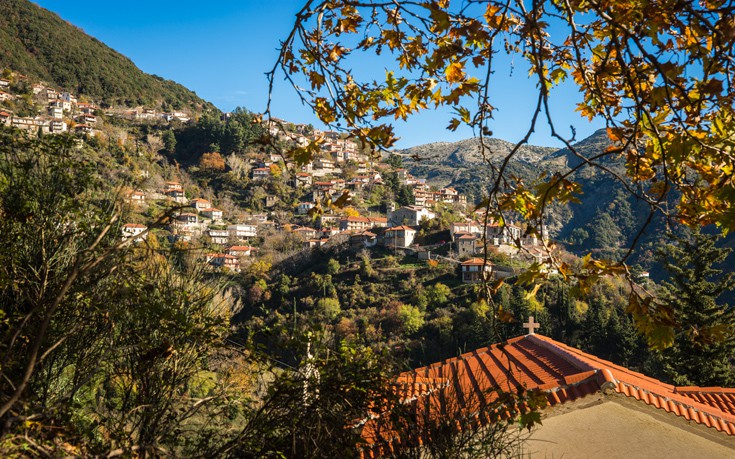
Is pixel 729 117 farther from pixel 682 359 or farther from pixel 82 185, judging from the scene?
pixel 682 359

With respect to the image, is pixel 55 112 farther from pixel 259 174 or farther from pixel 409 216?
pixel 409 216

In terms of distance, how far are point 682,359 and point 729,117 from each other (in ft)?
50.9

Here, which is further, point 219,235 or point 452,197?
point 452,197

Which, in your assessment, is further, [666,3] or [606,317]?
[606,317]

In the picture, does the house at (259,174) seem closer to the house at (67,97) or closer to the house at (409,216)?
the house at (409,216)

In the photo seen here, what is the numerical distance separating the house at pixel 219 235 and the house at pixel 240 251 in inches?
92.4

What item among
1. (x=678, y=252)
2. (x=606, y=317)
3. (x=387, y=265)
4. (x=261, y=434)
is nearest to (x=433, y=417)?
(x=261, y=434)

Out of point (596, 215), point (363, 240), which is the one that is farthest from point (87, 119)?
point (596, 215)

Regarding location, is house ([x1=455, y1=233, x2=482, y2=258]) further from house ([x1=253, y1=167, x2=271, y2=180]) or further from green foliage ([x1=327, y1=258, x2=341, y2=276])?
house ([x1=253, y1=167, x2=271, y2=180])

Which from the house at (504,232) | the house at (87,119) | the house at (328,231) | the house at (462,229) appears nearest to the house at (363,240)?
the house at (328,231)

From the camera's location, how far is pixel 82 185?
4.65 metres

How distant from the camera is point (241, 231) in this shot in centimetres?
5900

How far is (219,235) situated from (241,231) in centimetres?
402

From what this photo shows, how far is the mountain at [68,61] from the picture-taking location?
285ft
